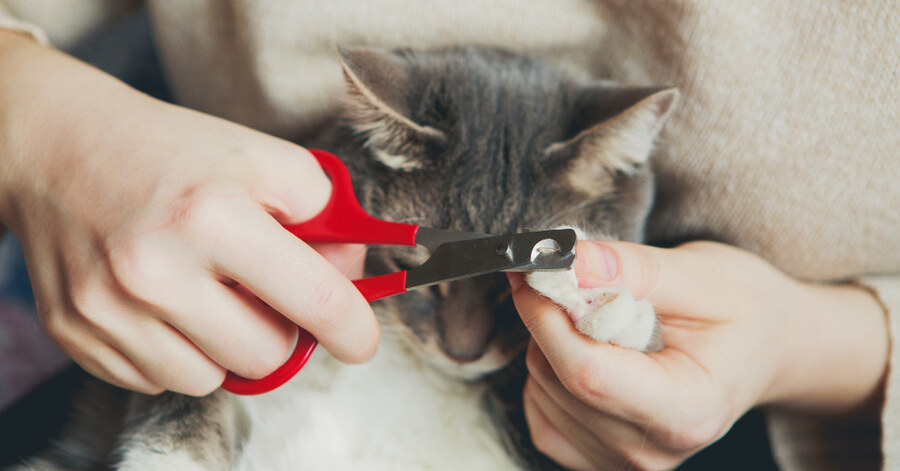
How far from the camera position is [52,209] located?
0.60 meters

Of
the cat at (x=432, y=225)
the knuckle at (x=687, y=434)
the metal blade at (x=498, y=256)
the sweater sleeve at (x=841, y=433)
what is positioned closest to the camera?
the metal blade at (x=498, y=256)

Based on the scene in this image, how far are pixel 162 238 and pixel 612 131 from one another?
1.75 ft

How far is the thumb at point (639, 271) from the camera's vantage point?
1.76 ft

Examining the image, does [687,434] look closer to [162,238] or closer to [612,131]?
[612,131]

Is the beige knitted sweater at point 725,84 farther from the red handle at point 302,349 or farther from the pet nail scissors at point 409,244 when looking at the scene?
the red handle at point 302,349

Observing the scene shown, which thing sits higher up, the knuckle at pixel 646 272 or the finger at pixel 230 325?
the knuckle at pixel 646 272

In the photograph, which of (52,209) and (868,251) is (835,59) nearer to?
(868,251)

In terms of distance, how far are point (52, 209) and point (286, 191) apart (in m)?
0.25

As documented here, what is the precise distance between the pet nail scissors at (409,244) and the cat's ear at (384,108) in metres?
0.08

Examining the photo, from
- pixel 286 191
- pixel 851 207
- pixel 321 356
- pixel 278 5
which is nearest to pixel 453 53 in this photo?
pixel 278 5

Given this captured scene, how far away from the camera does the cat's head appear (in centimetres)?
73

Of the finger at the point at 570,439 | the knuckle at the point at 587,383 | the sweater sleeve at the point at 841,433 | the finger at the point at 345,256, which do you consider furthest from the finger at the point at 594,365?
the sweater sleeve at the point at 841,433

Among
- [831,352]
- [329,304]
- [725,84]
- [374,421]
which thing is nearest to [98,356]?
[329,304]

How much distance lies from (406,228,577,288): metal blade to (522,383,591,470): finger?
0.28 m
